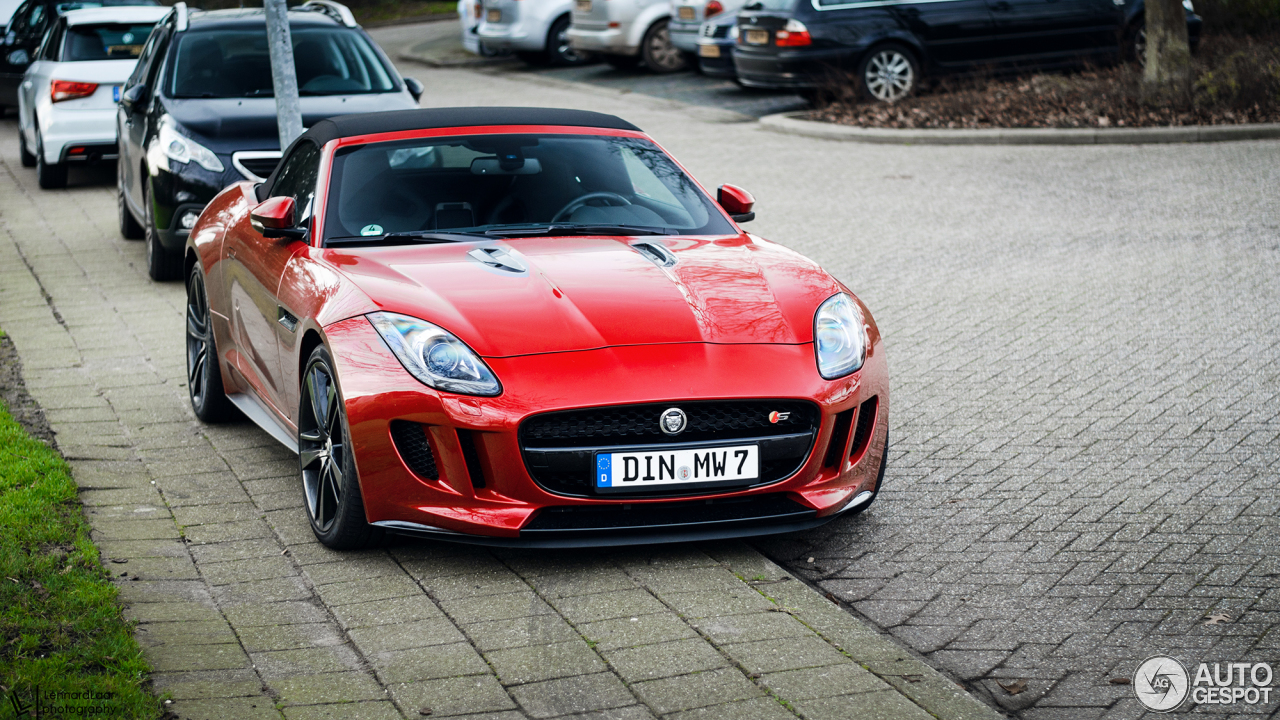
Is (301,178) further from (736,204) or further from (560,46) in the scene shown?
(560,46)

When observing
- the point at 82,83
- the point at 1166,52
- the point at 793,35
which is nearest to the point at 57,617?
the point at 82,83

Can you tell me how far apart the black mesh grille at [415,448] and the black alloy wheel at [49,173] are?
10421 mm

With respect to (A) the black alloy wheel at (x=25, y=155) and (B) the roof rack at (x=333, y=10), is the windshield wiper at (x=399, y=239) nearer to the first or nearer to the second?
(B) the roof rack at (x=333, y=10)

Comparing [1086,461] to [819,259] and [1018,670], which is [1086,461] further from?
[819,259]

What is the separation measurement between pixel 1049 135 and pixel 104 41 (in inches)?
380

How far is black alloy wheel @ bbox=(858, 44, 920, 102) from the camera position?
16.9 metres

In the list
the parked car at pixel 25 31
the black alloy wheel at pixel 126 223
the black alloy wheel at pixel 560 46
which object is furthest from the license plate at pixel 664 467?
the black alloy wheel at pixel 560 46

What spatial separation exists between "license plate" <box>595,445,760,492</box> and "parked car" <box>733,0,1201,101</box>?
1308 cm

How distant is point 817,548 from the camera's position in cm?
492

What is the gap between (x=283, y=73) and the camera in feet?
29.5

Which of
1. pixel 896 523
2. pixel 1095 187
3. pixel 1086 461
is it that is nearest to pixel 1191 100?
pixel 1095 187

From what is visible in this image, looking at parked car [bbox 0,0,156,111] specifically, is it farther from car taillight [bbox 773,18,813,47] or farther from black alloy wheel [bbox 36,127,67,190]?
car taillight [bbox 773,18,813,47]

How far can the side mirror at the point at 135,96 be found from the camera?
34.3 feet

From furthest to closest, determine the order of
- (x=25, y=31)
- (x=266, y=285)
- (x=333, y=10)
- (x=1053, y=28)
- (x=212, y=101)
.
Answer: (x=25, y=31) → (x=1053, y=28) → (x=333, y=10) → (x=212, y=101) → (x=266, y=285)
